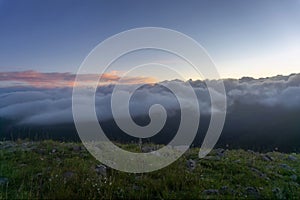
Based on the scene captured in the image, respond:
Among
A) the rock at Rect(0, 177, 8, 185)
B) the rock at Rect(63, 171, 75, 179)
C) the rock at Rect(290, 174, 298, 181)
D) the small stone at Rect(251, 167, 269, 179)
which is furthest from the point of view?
the rock at Rect(290, 174, 298, 181)

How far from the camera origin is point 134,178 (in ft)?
33.3

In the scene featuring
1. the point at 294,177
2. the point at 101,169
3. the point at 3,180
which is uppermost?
the point at 101,169

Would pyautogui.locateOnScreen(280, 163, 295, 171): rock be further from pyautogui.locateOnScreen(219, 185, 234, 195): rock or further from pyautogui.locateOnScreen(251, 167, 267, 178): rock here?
pyautogui.locateOnScreen(219, 185, 234, 195): rock

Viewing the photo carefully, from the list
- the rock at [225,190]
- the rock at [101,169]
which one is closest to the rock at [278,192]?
the rock at [225,190]

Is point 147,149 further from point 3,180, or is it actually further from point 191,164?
point 3,180

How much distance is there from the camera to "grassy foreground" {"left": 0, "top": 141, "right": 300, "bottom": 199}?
8.88 meters

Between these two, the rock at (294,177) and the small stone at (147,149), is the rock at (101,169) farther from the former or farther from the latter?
the rock at (294,177)

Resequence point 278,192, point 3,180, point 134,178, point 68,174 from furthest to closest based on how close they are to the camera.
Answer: point 134,178, point 68,174, point 3,180, point 278,192

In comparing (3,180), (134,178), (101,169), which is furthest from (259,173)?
(3,180)

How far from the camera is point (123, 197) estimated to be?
28.8 ft

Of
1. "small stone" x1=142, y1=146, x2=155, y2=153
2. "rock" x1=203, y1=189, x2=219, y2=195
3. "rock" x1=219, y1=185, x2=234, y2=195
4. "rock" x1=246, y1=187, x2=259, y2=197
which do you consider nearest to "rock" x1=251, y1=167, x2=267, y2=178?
"rock" x1=246, y1=187, x2=259, y2=197

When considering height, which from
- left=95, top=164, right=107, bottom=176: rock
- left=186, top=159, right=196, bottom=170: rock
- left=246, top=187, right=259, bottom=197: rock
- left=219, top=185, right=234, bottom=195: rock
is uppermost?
left=95, top=164, right=107, bottom=176: rock

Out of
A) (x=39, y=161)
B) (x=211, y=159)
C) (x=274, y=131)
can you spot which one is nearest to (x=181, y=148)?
(x=211, y=159)

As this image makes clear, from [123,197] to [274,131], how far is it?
170 m
